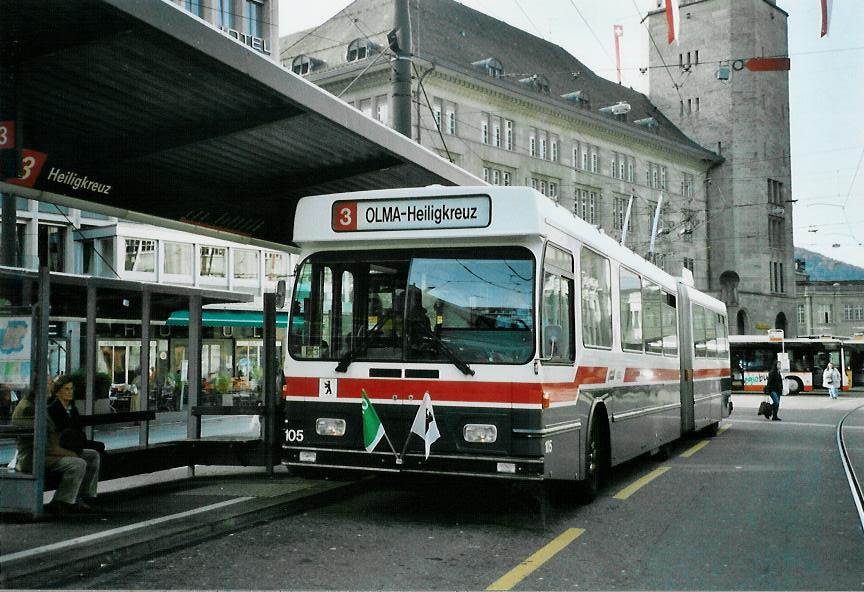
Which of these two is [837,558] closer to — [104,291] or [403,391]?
[403,391]

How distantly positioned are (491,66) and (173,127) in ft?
168

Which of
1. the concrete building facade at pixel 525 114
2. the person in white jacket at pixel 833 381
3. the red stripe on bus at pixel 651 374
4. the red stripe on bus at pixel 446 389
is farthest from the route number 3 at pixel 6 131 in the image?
the person in white jacket at pixel 833 381

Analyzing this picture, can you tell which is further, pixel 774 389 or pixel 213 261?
pixel 213 261

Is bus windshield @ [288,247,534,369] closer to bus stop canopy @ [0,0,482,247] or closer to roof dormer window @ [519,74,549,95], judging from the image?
bus stop canopy @ [0,0,482,247]

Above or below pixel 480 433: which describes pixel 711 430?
below

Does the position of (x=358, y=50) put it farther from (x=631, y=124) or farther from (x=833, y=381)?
(x=833, y=381)

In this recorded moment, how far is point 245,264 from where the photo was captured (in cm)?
4772

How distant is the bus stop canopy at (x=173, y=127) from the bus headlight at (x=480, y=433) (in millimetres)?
3487

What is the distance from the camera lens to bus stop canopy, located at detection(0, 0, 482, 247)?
792 cm

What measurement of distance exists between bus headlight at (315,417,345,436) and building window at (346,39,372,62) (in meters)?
48.3

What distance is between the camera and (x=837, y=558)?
7656 mm

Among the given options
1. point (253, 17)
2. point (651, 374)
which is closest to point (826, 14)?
point (651, 374)

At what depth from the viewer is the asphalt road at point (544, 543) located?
268 inches

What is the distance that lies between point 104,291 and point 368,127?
10.8 ft
